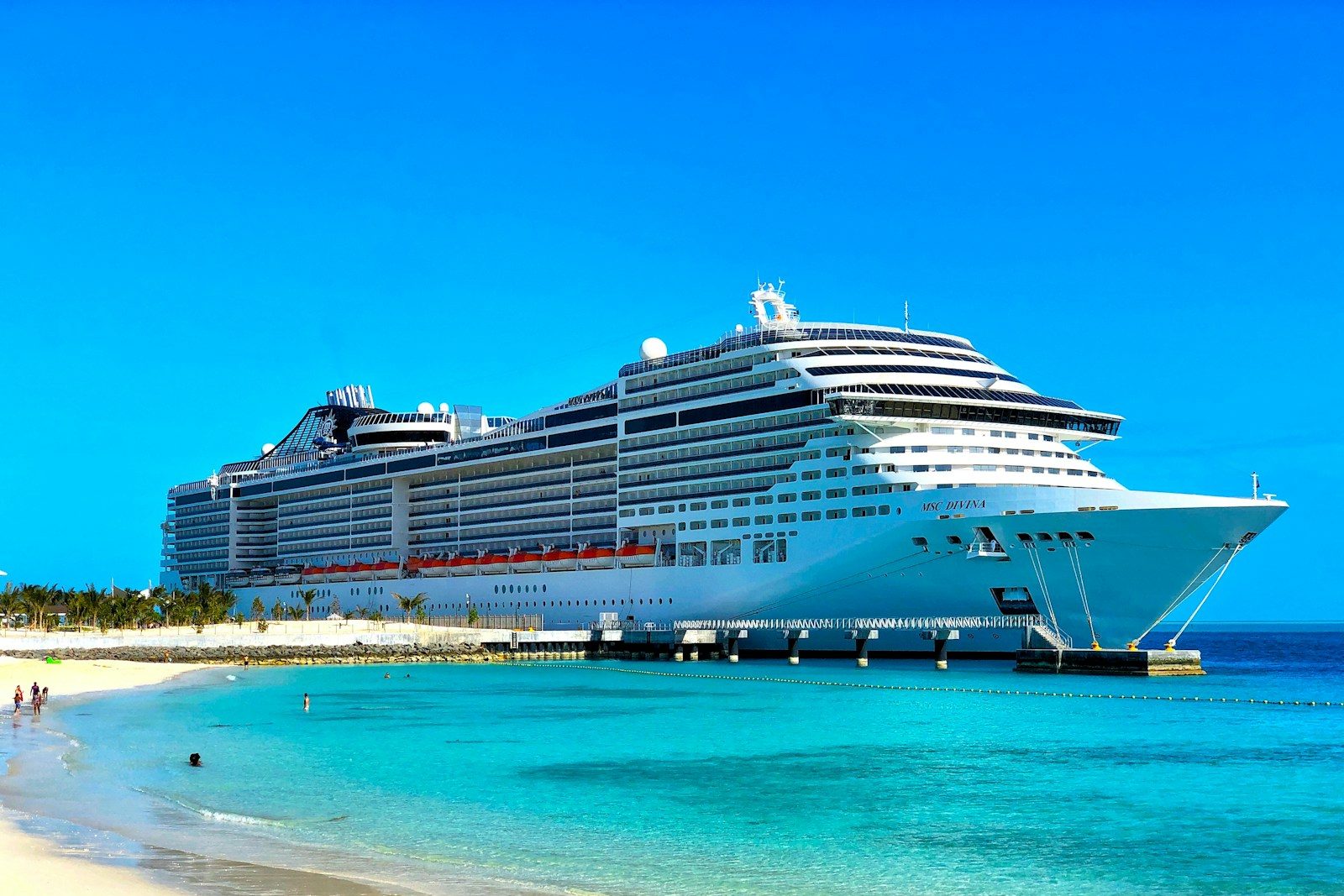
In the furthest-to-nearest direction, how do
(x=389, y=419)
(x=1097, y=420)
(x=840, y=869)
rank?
(x=389, y=419) → (x=1097, y=420) → (x=840, y=869)

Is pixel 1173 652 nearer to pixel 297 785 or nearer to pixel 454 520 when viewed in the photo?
pixel 297 785

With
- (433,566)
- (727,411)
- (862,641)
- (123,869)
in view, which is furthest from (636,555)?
(123,869)

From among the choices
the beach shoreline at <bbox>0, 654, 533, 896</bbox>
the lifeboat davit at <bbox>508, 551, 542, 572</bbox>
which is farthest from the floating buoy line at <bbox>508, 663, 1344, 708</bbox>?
the beach shoreline at <bbox>0, 654, 533, 896</bbox>

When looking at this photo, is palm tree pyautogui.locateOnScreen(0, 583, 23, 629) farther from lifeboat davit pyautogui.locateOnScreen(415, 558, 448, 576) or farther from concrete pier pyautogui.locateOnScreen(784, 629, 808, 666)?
concrete pier pyautogui.locateOnScreen(784, 629, 808, 666)

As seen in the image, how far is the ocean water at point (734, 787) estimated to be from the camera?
890 inches

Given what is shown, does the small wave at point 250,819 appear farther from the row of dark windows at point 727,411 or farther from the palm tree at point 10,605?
the palm tree at point 10,605

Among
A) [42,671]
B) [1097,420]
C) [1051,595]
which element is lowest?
[42,671]

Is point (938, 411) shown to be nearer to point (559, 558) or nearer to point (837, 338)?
point (837, 338)

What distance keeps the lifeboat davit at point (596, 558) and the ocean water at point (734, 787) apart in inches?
1072

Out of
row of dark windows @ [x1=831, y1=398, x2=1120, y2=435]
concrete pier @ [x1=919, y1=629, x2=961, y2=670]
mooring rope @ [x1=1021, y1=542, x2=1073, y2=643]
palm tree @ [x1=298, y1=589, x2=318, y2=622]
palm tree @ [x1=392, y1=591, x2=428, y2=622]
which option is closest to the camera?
mooring rope @ [x1=1021, y1=542, x2=1073, y2=643]

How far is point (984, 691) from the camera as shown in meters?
52.4

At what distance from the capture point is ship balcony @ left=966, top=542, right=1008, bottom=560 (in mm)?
57406

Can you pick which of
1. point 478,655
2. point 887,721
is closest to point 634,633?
point 478,655

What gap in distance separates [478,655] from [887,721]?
1754 inches
